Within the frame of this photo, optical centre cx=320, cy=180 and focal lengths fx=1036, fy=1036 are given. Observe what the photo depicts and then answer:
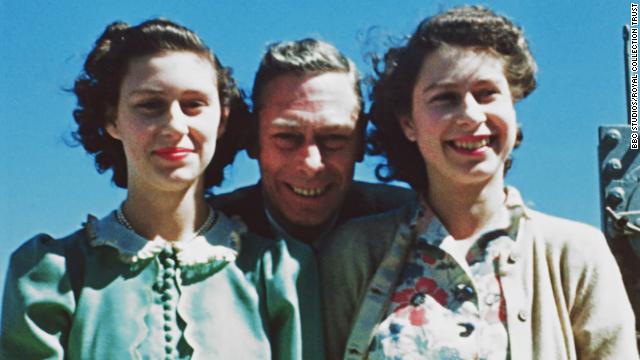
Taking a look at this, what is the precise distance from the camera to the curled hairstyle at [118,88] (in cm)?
316

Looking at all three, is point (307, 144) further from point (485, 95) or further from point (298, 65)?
point (485, 95)

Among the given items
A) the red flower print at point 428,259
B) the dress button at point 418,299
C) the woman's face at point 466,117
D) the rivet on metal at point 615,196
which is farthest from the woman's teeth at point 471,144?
the rivet on metal at point 615,196

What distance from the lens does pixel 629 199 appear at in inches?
166

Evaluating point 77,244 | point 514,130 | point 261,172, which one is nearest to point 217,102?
point 261,172

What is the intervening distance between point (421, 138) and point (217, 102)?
0.63 meters

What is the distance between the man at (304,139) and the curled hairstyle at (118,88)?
0.09 metres

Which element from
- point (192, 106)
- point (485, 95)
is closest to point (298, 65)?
point (192, 106)

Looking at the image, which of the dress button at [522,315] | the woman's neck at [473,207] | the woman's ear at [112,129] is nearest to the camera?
the dress button at [522,315]

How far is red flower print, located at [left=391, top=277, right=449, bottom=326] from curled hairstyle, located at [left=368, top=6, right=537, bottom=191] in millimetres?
431

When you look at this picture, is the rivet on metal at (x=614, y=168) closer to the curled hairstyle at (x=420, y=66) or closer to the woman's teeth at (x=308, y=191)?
the curled hairstyle at (x=420, y=66)

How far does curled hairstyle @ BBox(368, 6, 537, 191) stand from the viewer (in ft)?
10.3

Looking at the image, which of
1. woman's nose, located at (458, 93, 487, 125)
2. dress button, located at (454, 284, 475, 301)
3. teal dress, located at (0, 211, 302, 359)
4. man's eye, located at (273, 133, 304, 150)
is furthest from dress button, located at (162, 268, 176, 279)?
woman's nose, located at (458, 93, 487, 125)

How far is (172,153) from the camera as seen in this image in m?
3.00

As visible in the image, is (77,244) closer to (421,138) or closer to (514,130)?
(421,138)
